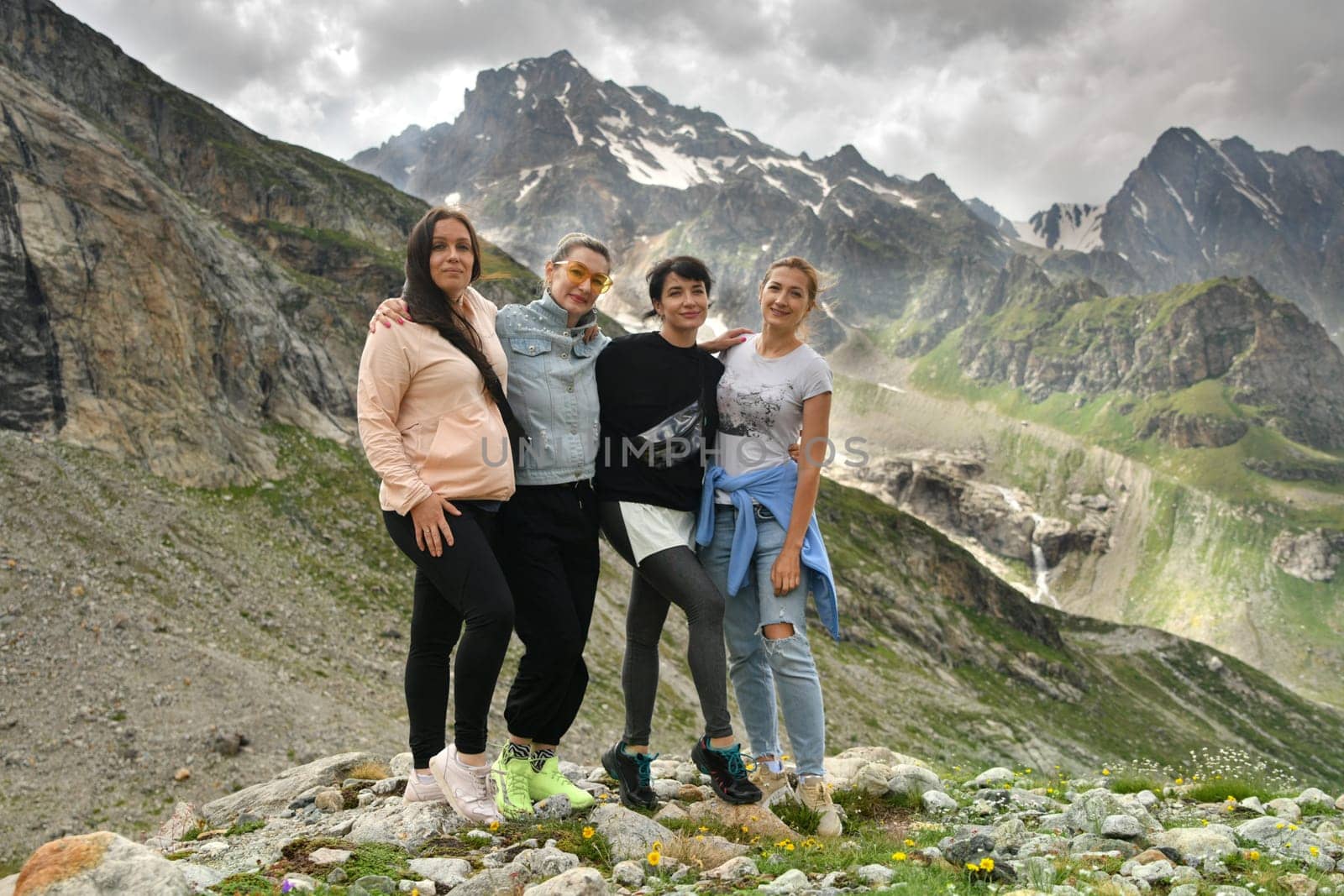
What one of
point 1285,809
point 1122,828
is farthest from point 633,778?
point 1285,809

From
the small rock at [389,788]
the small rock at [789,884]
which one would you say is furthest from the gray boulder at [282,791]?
the small rock at [789,884]

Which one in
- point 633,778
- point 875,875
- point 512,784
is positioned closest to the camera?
point 875,875

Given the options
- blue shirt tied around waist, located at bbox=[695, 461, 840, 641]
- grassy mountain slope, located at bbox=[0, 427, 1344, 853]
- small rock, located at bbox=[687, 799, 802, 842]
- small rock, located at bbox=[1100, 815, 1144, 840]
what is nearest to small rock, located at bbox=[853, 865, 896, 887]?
small rock, located at bbox=[687, 799, 802, 842]

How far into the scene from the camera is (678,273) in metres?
7.84

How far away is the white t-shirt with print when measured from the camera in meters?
7.77

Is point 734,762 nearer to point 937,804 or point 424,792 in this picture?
point 937,804

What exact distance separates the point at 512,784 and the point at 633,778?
3.96 feet

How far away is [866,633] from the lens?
84.8 meters

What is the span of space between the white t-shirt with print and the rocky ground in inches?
123

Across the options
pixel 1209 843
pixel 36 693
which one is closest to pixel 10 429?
pixel 36 693

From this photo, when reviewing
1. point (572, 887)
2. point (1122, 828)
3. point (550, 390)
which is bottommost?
point (1122, 828)

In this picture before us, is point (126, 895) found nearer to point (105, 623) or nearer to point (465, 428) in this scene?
point (465, 428)

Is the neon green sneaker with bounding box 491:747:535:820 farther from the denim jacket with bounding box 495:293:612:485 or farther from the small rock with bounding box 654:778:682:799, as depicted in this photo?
the denim jacket with bounding box 495:293:612:485

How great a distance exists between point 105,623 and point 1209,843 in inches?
1232
